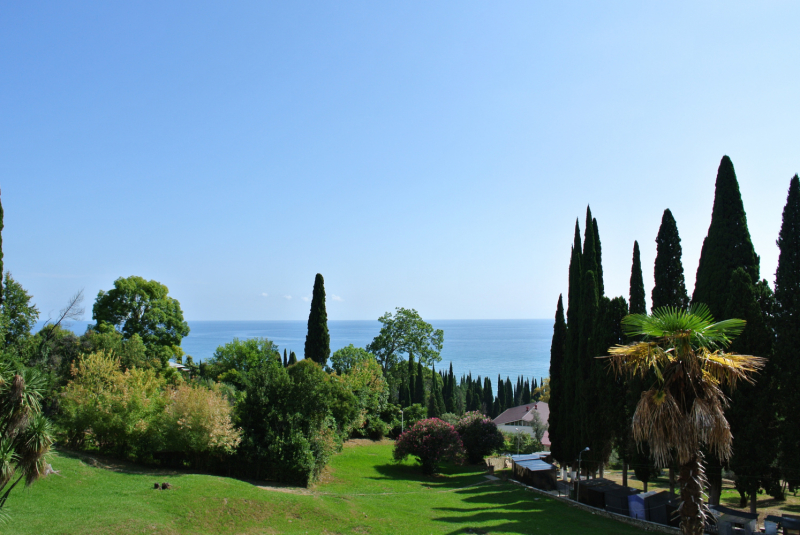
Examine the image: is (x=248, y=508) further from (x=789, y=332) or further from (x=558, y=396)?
(x=558, y=396)

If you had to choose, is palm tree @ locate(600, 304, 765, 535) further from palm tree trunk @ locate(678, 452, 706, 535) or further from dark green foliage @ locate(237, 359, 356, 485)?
dark green foliage @ locate(237, 359, 356, 485)

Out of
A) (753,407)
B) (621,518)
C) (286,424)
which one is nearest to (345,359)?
(286,424)

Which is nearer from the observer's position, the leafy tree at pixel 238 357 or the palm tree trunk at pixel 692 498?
the palm tree trunk at pixel 692 498

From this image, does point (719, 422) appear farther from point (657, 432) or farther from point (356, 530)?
point (356, 530)

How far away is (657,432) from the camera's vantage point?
8984mm

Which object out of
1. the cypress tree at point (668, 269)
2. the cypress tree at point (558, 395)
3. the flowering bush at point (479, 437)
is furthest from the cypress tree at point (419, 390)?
the cypress tree at point (668, 269)

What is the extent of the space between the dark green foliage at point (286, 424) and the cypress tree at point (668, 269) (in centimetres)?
1724

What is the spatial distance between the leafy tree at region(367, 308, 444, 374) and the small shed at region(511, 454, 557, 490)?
2702 cm

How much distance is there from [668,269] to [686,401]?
640 inches

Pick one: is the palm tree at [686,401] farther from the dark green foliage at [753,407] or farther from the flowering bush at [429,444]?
the flowering bush at [429,444]

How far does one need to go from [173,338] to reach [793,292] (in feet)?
133

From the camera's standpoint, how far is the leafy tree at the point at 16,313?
30.9 m

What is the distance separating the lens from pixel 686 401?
9.21 metres

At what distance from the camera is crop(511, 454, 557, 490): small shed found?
2556 centimetres
